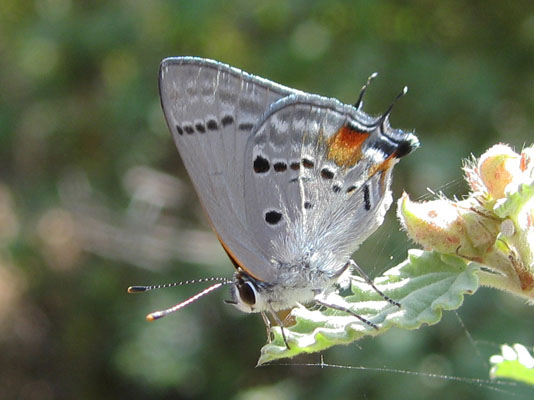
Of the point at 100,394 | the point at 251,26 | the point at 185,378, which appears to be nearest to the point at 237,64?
the point at 251,26

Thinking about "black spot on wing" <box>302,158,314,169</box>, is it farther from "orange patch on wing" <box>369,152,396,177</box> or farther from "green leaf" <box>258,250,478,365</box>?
"green leaf" <box>258,250,478,365</box>

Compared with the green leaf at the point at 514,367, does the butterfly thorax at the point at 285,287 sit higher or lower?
lower

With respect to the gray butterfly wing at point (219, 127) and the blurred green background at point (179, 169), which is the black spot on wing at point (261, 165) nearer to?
the gray butterfly wing at point (219, 127)

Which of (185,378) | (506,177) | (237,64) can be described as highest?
(506,177)

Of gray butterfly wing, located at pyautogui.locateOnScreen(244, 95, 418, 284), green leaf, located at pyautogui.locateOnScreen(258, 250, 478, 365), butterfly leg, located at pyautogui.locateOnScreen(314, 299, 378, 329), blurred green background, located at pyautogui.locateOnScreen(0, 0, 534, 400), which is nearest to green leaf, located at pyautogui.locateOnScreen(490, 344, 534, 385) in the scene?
green leaf, located at pyautogui.locateOnScreen(258, 250, 478, 365)

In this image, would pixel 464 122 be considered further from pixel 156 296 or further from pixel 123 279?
pixel 123 279

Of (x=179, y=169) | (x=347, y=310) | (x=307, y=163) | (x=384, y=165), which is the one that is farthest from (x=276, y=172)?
(x=179, y=169)

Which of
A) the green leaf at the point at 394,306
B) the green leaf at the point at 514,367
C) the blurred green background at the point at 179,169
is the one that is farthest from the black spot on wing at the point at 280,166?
the blurred green background at the point at 179,169
